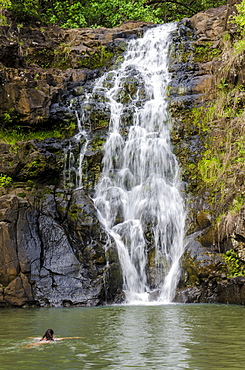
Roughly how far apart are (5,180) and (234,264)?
8880 millimetres

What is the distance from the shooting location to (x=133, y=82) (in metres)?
21.7

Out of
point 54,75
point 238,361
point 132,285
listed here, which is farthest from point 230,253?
point 54,75

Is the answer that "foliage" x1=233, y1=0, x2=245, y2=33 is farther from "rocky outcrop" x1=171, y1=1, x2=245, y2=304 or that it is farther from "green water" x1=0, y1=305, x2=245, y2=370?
"green water" x1=0, y1=305, x2=245, y2=370

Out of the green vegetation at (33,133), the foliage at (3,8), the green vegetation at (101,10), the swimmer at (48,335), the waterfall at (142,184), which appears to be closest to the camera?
the swimmer at (48,335)

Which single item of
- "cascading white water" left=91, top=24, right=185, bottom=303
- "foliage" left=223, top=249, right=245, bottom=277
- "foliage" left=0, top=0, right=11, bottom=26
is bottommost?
"foliage" left=223, top=249, right=245, bottom=277

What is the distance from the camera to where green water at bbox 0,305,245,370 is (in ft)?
22.6

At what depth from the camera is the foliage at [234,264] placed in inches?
581

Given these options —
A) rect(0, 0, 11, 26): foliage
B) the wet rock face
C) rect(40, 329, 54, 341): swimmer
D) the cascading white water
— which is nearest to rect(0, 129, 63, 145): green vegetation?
the cascading white water

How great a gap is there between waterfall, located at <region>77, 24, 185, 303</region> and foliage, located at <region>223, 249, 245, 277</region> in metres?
1.66

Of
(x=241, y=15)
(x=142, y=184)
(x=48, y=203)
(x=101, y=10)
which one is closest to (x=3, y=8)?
(x=101, y=10)

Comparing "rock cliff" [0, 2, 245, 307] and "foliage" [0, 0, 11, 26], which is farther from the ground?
"foliage" [0, 0, 11, 26]

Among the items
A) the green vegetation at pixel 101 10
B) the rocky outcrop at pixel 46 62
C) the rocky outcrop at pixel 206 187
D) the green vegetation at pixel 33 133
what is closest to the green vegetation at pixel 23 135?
the green vegetation at pixel 33 133

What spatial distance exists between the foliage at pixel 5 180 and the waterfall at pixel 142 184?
10.9 feet

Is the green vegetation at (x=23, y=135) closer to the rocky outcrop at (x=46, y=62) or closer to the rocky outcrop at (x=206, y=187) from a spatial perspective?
the rocky outcrop at (x=46, y=62)
